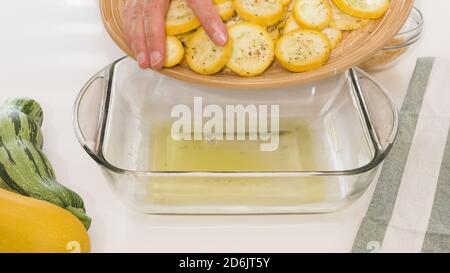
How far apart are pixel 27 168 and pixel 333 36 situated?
0.51 m

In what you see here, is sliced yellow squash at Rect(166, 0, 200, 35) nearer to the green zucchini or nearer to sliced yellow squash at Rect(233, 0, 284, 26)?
sliced yellow squash at Rect(233, 0, 284, 26)

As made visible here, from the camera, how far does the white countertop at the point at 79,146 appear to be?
2.72 ft

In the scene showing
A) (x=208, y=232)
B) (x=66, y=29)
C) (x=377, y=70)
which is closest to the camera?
(x=208, y=232)

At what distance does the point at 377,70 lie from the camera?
3.53 feet

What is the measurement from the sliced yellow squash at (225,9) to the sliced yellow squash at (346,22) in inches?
6.5

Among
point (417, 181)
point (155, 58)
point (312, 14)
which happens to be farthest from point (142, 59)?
point (417, 181)

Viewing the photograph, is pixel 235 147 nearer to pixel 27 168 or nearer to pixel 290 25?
pixel 290 25

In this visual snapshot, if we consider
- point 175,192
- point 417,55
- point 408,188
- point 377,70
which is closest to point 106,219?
point 175,192

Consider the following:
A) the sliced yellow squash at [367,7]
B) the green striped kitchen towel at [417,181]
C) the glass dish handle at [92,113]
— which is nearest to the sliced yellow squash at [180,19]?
the glass dish handle at [92,113]

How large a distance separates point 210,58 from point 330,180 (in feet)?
0.83

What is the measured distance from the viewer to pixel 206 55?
864 millimetres

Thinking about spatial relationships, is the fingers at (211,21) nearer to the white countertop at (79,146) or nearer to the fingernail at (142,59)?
the fingernail at (142,59)

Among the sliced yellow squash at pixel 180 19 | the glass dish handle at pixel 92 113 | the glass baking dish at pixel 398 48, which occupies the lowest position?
the glass baking dish at pixel 398 48
